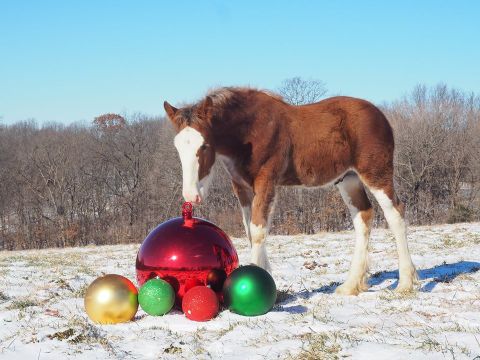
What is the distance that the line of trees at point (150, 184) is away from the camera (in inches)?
1470

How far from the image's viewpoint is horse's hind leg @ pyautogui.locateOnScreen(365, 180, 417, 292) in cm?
651

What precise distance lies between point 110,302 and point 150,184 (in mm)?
46303

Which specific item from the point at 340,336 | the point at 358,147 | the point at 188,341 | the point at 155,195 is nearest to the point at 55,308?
the point at 188,341

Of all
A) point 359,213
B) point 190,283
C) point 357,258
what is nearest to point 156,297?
point 190,283

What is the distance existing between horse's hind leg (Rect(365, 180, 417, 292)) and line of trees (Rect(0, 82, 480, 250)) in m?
24.6

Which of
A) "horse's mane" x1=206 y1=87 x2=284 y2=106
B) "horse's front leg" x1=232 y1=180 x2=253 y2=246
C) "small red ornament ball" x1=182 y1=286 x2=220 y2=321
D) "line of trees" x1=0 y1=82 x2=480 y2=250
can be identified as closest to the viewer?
"small red ornament ball" x1=182 y1=286 x2=220 y2=321

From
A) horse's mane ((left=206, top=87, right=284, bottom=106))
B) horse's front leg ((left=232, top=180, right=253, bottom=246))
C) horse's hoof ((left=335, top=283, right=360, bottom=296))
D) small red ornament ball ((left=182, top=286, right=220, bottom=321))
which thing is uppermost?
horse's mane ((left=206, top=87, right=284, bottom=106))

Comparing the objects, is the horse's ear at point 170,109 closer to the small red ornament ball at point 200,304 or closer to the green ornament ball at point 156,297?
the green ornament ball at point 156,297

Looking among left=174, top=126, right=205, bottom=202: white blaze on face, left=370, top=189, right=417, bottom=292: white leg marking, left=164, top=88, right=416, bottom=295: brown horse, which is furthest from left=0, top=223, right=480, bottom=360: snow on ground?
left=174, top=126, right=205, bottom=202: white blaze on face

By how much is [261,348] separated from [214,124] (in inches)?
103

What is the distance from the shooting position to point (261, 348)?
3.95 m

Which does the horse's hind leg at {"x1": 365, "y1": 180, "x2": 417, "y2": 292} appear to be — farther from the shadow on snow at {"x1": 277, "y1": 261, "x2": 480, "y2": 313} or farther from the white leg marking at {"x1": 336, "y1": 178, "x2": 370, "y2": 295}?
the white leg marking at {"x1": 336, "y1": 178, "x2": 370, "y2": 295}

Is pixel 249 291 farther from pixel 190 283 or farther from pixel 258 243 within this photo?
pixel 258 243

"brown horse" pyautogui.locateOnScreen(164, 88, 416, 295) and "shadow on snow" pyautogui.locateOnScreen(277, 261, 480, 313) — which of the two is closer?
"brown horse" pyautogui.locateOnScreen(164, 88, 416, 295)
